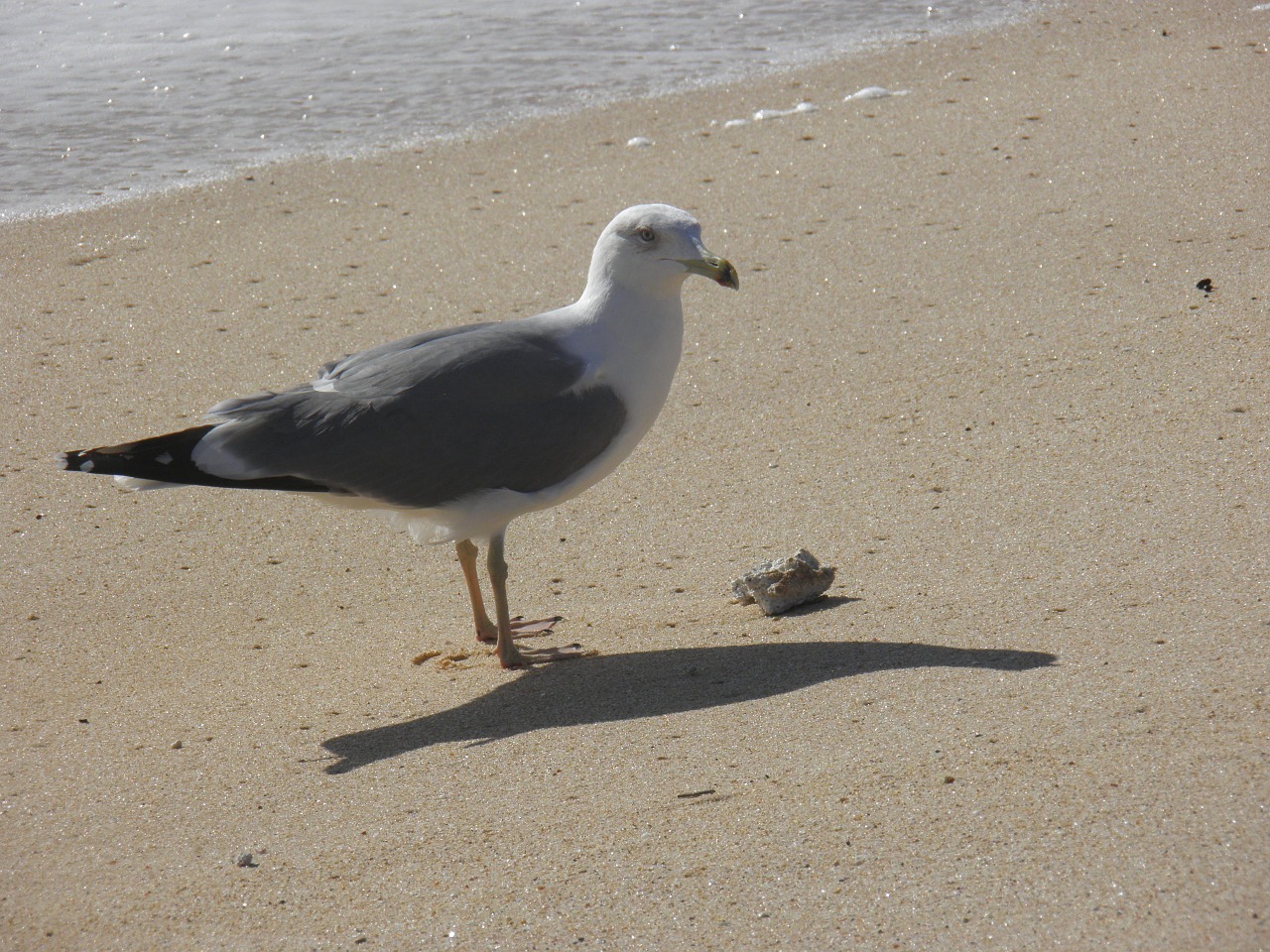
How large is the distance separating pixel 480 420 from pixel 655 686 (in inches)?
35.6

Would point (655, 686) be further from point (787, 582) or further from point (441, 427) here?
point (441, 427)

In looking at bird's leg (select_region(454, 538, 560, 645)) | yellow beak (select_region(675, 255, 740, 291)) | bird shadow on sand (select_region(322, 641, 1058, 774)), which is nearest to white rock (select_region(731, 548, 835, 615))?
bird shadow on sand (select_region(322, 641, 1058, 774))

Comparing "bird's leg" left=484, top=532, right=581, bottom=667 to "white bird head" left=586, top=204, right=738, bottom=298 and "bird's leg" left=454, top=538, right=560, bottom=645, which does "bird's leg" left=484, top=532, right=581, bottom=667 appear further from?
"white bird head" left=586, top=204, right=738, bottom=298

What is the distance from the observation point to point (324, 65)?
11.1m

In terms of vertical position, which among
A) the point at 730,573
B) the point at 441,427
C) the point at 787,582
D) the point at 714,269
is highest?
the point at 714,269

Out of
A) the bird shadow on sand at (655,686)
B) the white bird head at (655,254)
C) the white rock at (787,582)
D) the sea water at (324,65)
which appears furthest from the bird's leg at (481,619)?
the sea water at (324,65)

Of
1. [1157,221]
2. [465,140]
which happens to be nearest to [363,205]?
[465,140]

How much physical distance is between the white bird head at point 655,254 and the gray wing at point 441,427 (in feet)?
1.02

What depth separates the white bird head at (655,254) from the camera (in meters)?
4.37

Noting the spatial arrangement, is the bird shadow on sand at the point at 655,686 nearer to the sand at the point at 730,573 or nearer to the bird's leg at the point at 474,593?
the sand at the point at 730,573

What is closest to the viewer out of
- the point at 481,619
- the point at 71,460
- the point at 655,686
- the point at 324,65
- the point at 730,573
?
the point at 655,686

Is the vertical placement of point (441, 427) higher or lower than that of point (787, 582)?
higher

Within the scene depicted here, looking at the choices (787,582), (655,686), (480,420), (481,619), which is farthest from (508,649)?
(787,582)

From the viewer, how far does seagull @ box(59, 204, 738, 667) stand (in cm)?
426
